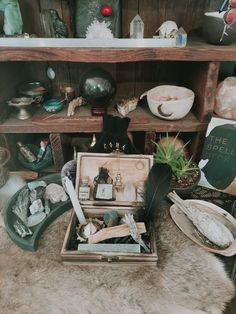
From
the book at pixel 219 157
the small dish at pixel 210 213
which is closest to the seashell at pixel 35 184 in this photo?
the small dish at pixel 210 213

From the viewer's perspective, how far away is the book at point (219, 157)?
105 cm

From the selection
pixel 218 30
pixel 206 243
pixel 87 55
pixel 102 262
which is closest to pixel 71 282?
pixel 102 262

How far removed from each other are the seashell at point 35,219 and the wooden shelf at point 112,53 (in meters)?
0.58

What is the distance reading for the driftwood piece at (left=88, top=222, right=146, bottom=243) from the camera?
2.71 feet

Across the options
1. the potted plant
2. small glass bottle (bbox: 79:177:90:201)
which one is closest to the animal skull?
the potted plant

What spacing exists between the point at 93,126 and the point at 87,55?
11.3 inches

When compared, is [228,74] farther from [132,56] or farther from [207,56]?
[132,56]

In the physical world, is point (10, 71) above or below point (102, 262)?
above

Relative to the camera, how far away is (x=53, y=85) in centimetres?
137

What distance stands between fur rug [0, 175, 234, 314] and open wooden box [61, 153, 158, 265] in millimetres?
36

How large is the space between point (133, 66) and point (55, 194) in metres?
0.75

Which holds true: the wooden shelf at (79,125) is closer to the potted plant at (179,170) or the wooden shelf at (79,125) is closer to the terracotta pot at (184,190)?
the potted plant at (179,170)

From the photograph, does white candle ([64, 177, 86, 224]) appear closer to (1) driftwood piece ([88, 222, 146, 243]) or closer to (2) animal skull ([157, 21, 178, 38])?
(1) driftwood piece ([88, 222, 146, 243])

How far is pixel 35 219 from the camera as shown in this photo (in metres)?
0.94
